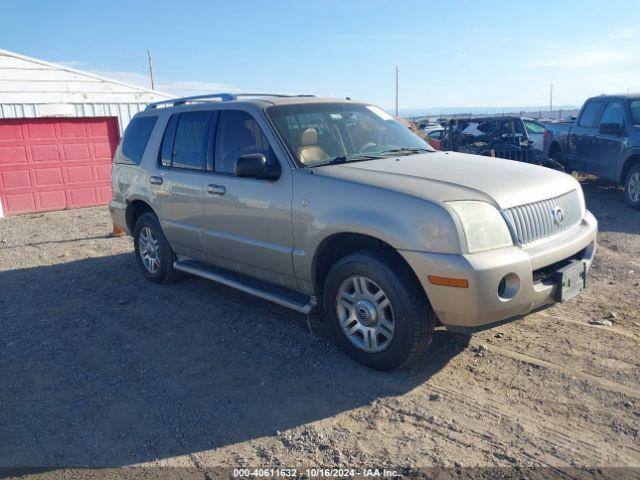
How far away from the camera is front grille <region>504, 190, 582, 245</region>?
3635 mm

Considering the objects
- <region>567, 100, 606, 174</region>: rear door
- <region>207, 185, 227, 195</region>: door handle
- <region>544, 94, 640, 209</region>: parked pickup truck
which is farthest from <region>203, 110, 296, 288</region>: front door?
<region>567, 100, 606, 174</region>: rear door

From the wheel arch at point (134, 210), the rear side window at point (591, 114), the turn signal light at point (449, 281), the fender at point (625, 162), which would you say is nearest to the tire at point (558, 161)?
the rear side window at point (591, 114)

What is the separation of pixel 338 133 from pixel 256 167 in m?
0.92

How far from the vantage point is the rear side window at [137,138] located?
6.21 m

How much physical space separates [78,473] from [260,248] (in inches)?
86.0

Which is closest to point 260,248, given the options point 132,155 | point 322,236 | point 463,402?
point 322,236

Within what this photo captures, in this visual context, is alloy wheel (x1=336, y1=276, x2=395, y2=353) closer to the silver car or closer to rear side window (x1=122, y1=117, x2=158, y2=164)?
the silver car

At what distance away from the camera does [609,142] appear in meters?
9.94

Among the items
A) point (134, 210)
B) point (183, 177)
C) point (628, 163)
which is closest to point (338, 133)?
point (183, 177)

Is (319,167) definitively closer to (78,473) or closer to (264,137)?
(264,137)

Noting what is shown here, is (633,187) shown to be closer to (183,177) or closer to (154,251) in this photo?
(183,177)

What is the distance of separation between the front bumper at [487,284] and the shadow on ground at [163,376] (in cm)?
69

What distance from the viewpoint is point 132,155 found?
6.36m

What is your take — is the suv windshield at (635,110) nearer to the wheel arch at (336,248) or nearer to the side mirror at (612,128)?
the side mirror at (612,128)
